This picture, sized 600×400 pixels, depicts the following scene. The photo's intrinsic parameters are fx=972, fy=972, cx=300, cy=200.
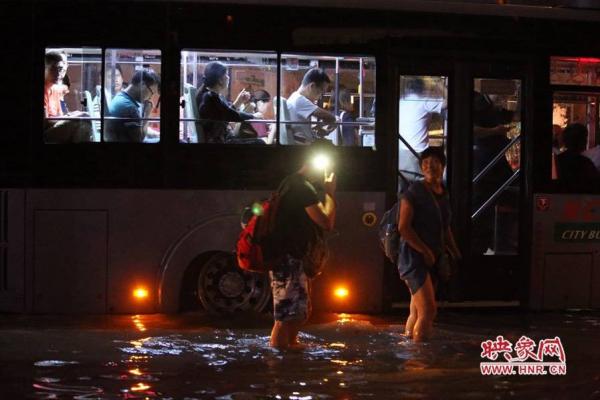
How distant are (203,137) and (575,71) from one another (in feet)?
13.0

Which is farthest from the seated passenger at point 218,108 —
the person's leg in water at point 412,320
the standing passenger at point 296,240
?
the person's leg in water at point 412,320

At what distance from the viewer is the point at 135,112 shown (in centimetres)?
930

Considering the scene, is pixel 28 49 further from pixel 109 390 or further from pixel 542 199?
pixel 542 199

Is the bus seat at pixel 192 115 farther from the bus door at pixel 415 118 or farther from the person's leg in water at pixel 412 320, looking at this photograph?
the person's leg in water at pixel 412 320

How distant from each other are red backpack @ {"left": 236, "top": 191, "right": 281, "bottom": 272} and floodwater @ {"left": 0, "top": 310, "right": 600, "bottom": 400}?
30.5 inches

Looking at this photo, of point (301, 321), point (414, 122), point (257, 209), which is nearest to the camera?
point (301, 321)

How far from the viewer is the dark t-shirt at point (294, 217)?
780 centimetres

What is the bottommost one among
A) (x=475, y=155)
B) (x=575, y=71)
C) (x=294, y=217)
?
(x=294, y=217)

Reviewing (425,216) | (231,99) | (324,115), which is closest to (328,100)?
(324,115)

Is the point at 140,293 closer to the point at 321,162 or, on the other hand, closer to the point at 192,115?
the point at 192,115

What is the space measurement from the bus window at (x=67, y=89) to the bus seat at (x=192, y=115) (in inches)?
33.2

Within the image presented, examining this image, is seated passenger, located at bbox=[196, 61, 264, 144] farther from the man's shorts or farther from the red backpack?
the man's shorts

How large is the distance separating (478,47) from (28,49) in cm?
445

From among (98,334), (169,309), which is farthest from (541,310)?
(98,334)
